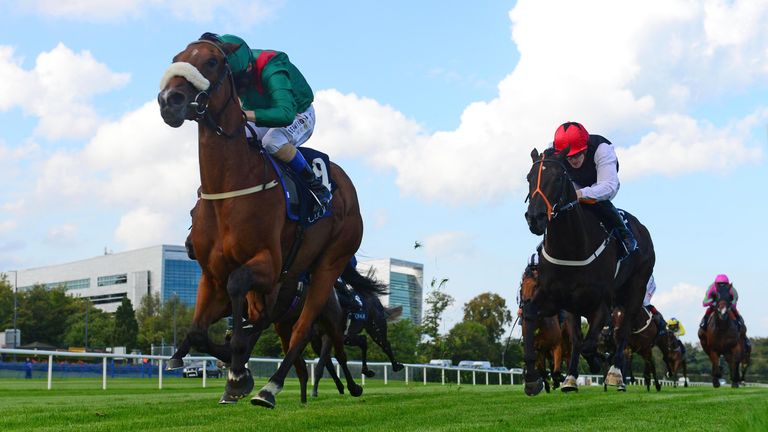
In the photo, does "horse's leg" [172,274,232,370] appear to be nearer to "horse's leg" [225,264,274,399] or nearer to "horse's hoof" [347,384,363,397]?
"horse's leg" [225,264,274,399]

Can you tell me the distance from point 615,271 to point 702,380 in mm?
52721

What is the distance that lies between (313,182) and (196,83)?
1464 millimetres

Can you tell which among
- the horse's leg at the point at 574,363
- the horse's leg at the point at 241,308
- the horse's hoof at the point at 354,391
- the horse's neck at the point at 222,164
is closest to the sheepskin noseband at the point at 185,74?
the horse's neck at the point at 222,164

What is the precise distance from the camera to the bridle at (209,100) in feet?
19.1

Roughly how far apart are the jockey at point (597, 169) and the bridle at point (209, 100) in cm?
356

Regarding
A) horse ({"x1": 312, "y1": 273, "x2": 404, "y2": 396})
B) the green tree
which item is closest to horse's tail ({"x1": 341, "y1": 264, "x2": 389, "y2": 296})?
horse ({"x1": 312, "y1": 273, "x2": 404, "y2": 396})

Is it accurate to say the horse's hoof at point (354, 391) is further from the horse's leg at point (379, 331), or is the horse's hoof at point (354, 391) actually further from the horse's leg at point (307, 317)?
the horse's leg at point (307, 317)

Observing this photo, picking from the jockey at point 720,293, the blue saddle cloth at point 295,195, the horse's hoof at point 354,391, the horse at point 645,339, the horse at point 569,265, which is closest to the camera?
the blue saddle cloth at point 295,195

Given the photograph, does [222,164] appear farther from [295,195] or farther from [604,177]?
[604,177]

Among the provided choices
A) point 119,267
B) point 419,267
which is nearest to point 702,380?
point 419,267

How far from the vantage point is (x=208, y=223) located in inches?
239

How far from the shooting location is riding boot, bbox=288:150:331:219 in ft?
22.6

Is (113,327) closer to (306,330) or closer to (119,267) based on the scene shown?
(119,267)

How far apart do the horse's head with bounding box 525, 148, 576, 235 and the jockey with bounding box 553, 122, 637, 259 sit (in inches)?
17.6
